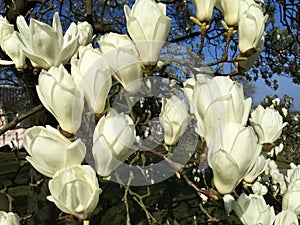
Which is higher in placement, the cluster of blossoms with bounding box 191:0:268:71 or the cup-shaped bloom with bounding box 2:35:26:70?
the cluster of blossoms with bounding box 191:0:268:71

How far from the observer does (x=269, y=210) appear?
0.72 meters

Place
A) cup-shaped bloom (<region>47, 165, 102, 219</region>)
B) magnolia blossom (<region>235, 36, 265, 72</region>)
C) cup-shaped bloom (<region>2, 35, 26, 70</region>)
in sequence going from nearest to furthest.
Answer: cup-shaped bloom (<region>47, 165, 102, 219</region>) < magnolia blossom (<region>235, 36, 265, 72</region>) < cup-shaped bloom (<region>2, 35, 26, 70</region>)

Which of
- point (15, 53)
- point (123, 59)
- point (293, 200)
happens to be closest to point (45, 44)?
point (123, 59)

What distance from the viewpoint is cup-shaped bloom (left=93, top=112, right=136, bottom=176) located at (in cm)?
50

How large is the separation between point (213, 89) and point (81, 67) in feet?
0.56

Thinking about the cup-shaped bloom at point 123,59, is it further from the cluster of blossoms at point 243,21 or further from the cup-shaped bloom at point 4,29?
the cup-shaped bloom at point 4,29

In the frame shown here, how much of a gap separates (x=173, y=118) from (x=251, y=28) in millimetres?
198

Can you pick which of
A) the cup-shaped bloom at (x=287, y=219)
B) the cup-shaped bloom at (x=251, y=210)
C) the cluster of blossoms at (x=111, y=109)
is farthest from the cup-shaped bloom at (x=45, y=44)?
the cup-shaped bloom at (x=287, y=219)

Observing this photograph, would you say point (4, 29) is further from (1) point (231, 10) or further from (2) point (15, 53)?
(1) point (231, 10)

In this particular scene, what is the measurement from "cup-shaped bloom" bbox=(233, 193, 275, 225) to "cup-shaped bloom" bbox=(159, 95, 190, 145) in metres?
0.16

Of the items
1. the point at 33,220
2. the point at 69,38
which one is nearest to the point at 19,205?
the point at 33,220

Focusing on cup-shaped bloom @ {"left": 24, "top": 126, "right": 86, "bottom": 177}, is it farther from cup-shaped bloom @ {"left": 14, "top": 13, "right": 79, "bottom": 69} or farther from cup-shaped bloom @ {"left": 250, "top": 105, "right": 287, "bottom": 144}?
cup-shaped bloom @ {"left": 250, "top": 105, "right": 287, "bottom": 144}

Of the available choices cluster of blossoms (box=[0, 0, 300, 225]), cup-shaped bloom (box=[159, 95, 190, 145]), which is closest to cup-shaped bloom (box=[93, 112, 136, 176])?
cluster of blossoms (box=[0, 0, 300, 225])

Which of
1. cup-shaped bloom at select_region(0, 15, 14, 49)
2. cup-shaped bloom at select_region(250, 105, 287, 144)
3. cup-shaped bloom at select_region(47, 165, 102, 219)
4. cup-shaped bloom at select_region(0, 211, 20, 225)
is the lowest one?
cup-shaped bloom at select_region(0, 211, 20, 225)
